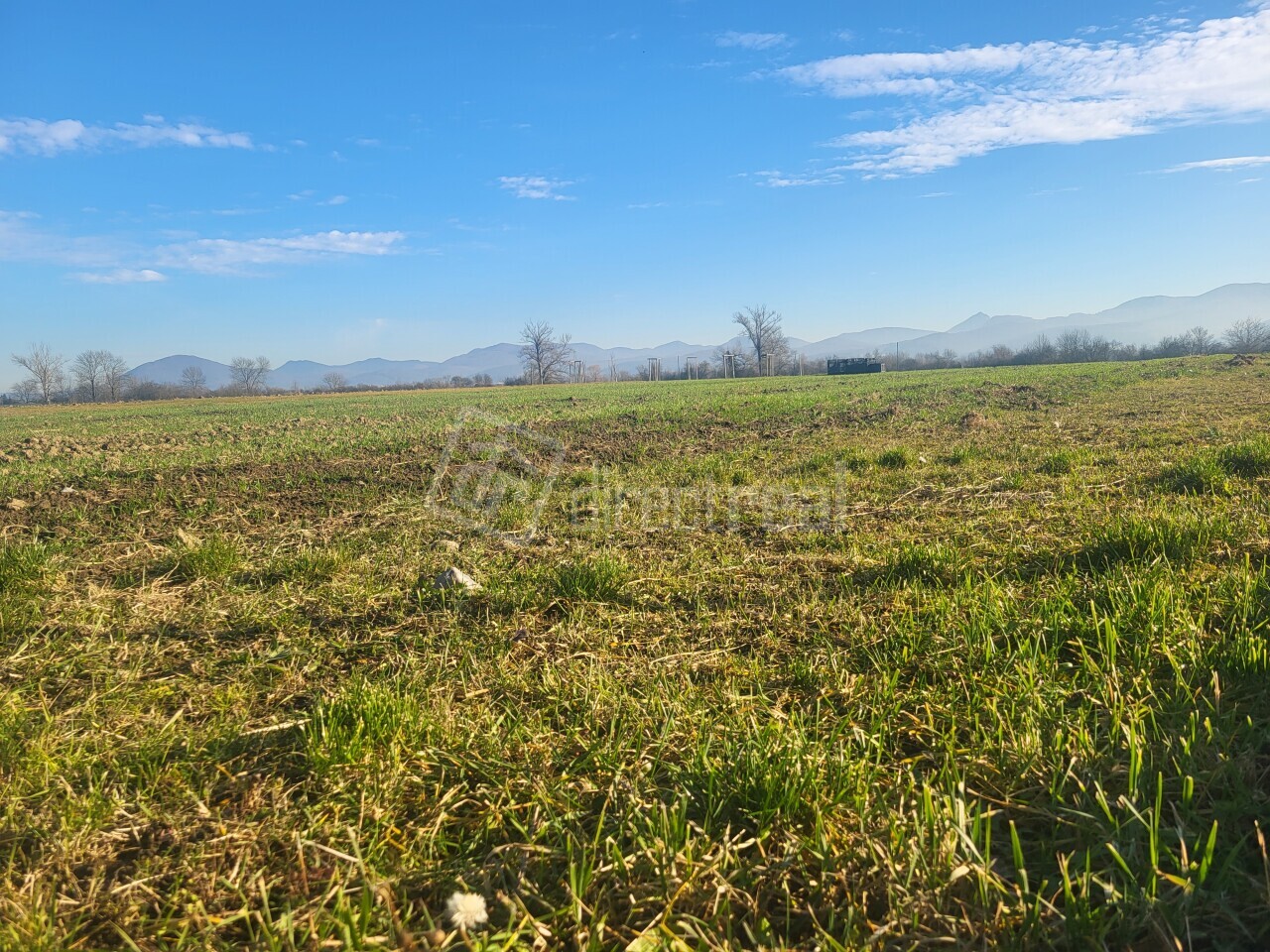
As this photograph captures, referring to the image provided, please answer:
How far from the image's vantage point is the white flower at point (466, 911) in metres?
1.62

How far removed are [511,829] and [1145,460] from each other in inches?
324

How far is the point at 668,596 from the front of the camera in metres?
4.02

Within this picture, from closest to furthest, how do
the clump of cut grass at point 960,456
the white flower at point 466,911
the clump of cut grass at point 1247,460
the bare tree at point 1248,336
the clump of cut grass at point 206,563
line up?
the white flower at point 466,911
the clump of cut grass at point 206,563
the clump of cut grass at point 1247,460
the clump of cut grass at point 960,456
the bare tree at point 1248,336

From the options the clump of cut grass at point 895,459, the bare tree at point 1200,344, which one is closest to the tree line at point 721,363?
the bare tree at point 1200,344

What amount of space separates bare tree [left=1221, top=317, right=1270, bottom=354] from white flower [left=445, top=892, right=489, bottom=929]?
102 metres

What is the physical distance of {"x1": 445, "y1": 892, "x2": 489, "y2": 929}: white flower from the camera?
162 centimetres

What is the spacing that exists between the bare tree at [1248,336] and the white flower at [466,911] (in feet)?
336

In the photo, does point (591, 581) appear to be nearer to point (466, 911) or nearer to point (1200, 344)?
point (466, 911)

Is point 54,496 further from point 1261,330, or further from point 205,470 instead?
point 1261,330

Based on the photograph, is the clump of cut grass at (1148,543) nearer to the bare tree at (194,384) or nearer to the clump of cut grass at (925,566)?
the clump of cut grass at (925,566)

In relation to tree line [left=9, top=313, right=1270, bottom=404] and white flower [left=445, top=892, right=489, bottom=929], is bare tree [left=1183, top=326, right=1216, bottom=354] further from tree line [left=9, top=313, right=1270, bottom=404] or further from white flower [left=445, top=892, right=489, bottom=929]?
white flower [left=445, top=892, right=489, bottom=929]

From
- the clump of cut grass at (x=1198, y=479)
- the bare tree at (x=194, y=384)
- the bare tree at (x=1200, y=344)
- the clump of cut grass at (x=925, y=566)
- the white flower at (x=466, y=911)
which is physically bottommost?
the white flower at (x=466, y=911)

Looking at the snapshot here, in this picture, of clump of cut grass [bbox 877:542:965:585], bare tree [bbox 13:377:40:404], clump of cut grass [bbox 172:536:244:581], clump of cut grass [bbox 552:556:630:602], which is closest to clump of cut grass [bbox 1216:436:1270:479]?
clump of cut grass [bbox 877:542:965:585]

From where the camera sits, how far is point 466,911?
5.39ft
